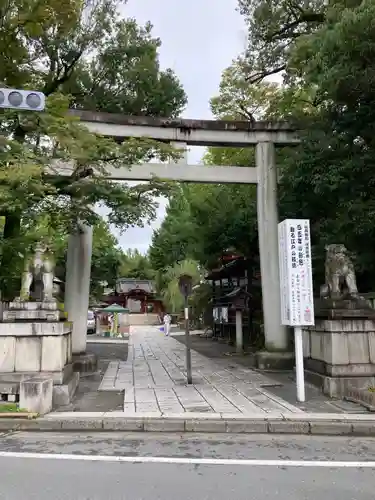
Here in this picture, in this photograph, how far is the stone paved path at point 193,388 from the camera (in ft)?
25.6

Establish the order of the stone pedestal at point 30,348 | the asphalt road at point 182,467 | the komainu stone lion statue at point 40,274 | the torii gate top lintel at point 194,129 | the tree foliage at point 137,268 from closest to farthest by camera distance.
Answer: the asphalt road at point 182,467
the stone pedestal at point 30,348
the komainu stone lion statue at point 40,274
the torii gate top lintel at point 194,129
the tree foliage at point 137,268

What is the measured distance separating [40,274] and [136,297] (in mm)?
39481

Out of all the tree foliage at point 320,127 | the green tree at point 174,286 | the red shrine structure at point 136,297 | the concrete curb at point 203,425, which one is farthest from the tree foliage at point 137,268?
the concrete curb at point 203,425

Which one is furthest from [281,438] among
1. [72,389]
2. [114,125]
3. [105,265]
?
[105,265]

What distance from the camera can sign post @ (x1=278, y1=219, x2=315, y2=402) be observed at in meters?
8.53

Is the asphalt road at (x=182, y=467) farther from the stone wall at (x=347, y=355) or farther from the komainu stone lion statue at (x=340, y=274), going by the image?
the komainu stone lion statue at (x=340, y=274)

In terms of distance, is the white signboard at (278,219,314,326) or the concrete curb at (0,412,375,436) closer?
the concrete curb at (0,412,375,436)

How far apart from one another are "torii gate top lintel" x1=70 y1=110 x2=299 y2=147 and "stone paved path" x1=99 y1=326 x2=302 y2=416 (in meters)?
6.47

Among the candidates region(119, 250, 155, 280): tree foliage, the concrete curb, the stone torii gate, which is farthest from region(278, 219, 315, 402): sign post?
region(119, 250, 155, 280): tree foliage

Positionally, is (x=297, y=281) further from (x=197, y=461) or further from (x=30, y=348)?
(x=30, y=348)

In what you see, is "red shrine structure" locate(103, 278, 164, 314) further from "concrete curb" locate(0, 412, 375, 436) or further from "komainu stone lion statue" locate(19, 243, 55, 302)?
"concrete curb" locate(0, 412, 375, 436)

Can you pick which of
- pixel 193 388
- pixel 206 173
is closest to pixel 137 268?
pixel 206 173

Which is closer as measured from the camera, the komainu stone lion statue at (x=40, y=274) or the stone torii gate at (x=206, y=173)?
the komainu stone lion statue at (x=40, y=274)

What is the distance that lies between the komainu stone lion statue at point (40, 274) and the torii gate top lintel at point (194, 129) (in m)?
4.24
